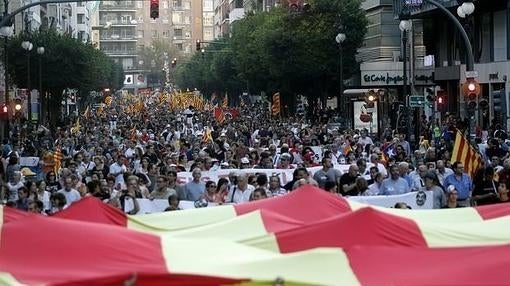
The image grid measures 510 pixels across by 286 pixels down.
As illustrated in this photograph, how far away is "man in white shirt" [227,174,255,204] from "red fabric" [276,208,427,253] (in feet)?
22.4

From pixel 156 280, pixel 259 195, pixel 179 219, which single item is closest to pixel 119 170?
pixel 259 195

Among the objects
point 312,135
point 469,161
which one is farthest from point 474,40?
point 469,161

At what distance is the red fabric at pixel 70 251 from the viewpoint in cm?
888

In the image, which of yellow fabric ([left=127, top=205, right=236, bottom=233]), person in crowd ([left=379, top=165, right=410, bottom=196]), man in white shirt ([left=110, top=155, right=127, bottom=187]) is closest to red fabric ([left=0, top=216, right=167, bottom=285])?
yellow fabric ([left=127, top=205, right=236, bottom=233])

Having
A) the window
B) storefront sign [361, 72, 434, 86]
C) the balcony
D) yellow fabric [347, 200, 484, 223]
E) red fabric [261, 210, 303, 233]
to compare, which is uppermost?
the window

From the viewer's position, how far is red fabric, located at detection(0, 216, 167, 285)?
8.88 meters

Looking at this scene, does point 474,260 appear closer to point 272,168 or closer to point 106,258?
point 106,258

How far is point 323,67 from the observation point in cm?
6291

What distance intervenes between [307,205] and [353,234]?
106 inches

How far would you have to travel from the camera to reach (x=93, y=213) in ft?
41.3

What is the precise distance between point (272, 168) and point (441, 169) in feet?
13.2

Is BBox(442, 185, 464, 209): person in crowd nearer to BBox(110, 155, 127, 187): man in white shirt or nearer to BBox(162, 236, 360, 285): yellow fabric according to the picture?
BBox(110, 155, 127, 187): man in white shirt

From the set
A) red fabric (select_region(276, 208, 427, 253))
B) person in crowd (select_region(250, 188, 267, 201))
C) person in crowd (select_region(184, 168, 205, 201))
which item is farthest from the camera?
person in crowd (select_region(184, 168, 205, 201))

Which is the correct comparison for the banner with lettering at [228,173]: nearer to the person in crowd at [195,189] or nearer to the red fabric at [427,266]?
the person in crowd at [195,189]
